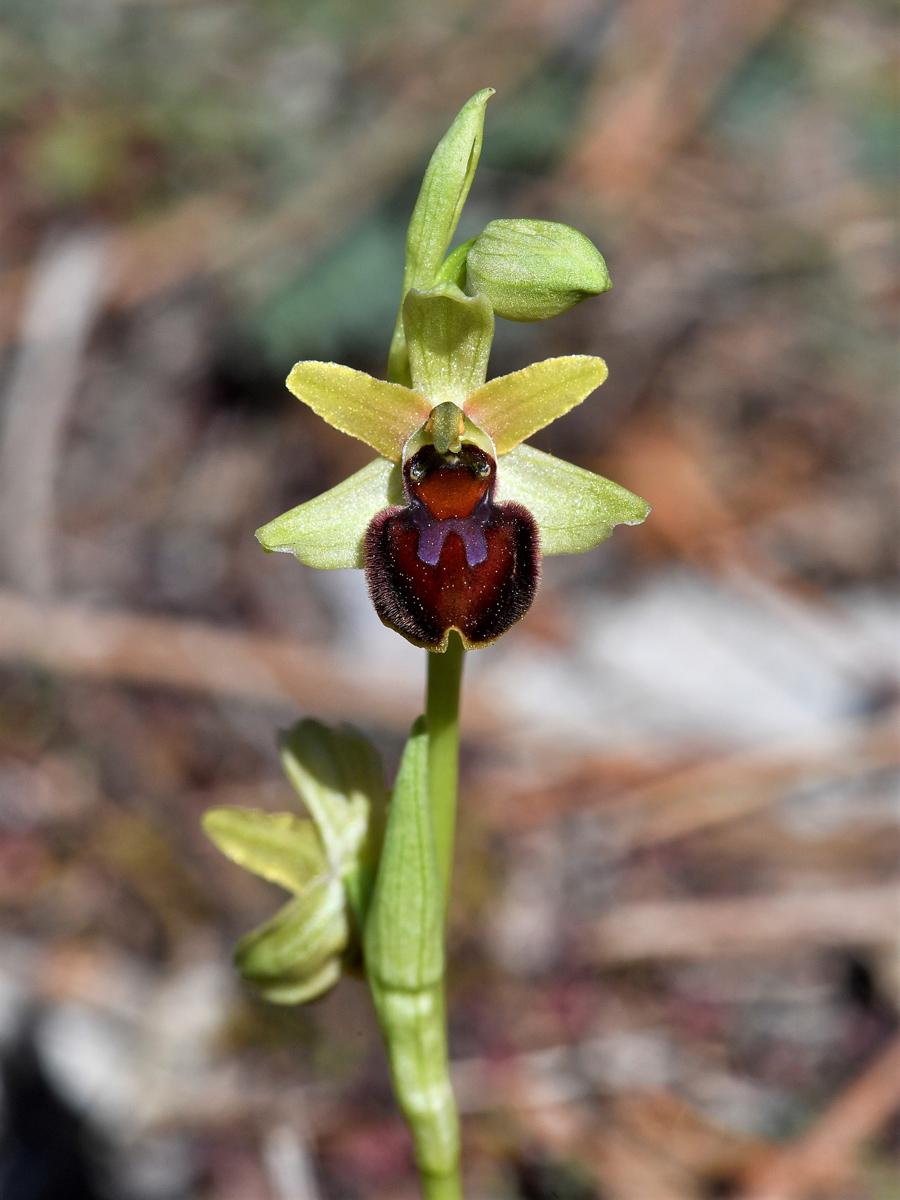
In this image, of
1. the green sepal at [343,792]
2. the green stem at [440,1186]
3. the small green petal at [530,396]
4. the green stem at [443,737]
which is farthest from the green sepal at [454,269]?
the green stem at [440,1186]


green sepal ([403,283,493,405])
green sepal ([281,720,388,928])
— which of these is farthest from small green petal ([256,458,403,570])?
green sepal ([281,720,388,928])

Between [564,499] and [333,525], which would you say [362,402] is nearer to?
[333,525]

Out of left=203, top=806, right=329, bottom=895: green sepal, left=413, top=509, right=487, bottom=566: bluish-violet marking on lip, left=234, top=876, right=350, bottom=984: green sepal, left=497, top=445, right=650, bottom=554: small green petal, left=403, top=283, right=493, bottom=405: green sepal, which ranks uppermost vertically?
left=403, top=283, right=493, bottom=405: green sepal

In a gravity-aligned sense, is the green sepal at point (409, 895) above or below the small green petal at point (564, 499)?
below

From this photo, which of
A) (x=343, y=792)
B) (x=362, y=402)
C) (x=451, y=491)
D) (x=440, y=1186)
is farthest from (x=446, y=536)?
(x=440, y=1186)

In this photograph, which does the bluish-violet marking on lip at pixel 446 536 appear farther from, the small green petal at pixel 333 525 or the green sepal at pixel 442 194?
the green sepal at pixel 442 194

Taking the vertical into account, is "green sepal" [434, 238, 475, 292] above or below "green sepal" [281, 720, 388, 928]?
above

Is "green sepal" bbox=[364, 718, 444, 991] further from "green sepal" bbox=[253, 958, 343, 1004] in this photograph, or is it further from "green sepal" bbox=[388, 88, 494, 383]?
"green sepal" bbox=[388, 88, 494, 383]
